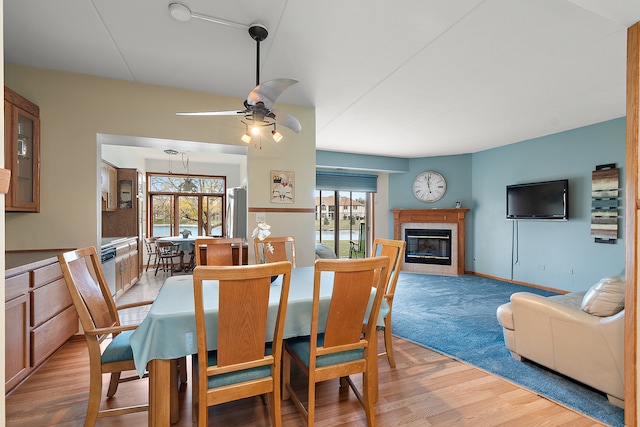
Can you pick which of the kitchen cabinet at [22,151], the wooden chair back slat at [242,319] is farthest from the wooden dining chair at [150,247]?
the wooden chair back slat at [242,319]

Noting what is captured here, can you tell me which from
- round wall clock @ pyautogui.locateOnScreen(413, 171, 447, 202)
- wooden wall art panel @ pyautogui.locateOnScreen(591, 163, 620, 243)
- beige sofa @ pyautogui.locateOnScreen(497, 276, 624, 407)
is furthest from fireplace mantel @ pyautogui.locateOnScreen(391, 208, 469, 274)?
beige sofa @ pyautogui.locateOnScreen(497, 276, 624, 407)

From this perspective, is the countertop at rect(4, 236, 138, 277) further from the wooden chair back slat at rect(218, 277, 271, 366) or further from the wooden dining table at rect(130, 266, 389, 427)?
the wooden chair back slat at rect(218, 277, 271, 366)

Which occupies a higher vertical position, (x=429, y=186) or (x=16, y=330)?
(x=429, y=186)

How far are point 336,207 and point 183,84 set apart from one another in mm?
4393

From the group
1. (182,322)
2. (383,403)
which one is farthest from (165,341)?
(383,403)

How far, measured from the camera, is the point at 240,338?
4.81 feet

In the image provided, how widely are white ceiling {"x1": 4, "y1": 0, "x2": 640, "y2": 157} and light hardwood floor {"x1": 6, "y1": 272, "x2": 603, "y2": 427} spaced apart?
2373 millimetres

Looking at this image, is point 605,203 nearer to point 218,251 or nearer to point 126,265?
point 218,251

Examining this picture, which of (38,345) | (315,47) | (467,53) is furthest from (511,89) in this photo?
(38,345)

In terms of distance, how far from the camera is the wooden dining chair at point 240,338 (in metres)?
1.36

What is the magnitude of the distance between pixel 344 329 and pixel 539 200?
4788 millimetres

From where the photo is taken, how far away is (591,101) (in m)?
3.47

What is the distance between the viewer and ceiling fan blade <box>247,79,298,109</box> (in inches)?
76.0

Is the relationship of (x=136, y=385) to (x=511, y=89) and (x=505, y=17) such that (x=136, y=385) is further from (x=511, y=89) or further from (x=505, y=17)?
(x=511, y=89)
